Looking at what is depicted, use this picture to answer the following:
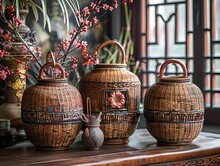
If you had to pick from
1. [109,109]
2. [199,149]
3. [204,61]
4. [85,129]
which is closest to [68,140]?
Answer: [85,129]

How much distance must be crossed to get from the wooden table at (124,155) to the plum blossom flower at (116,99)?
175 mm

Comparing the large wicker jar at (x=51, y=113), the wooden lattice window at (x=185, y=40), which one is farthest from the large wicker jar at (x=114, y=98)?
the wooden lattice window at (x=185, y=40)

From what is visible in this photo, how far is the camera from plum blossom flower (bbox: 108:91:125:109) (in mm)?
2027

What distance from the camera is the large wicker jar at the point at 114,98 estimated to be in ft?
6.68

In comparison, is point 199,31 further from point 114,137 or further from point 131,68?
point 114,137

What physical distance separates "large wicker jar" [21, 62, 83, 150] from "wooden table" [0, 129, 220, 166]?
0.18 ft

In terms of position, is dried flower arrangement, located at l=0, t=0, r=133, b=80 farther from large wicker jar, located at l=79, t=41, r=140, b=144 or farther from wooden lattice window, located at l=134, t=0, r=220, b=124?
wooden lattice window, located at l=134, t=0, r=220, b=124

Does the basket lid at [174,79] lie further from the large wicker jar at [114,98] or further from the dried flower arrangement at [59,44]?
the dried flower arrangement at [59,44]

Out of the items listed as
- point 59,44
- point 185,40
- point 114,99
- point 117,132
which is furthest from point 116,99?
point 185,40

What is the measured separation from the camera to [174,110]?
2.02 meters

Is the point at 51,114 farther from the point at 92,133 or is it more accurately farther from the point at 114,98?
the point at 114,98

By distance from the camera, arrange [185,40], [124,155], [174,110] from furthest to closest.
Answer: [185,40], [174,110], [124,155]

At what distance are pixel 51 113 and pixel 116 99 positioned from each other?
291 mm

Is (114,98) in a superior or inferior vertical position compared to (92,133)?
superior
